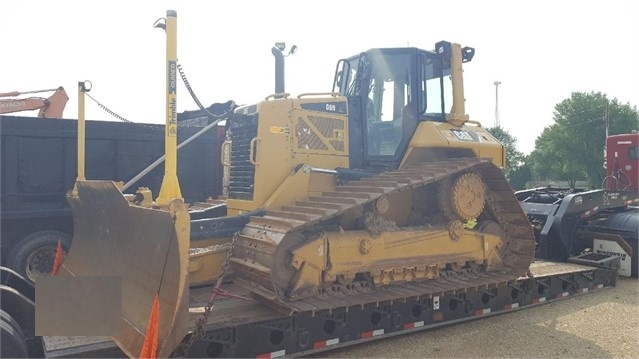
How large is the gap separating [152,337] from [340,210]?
2086 mm

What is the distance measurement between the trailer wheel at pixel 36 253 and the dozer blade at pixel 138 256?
1865mm

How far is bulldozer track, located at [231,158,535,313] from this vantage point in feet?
15.6

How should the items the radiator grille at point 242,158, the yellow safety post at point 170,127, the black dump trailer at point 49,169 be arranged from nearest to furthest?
the yellow safety post at point 170,127 < the radiator grille at point 242,158 < the black dump trailer at point 49,169

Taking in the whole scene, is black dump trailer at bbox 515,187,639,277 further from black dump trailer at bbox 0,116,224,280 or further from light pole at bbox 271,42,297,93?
black dump trailer at bbox 0,116,224,280

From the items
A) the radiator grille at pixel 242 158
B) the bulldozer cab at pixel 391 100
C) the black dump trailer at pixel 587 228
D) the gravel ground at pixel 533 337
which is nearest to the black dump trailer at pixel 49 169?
the radiator grille at pixel 242 158

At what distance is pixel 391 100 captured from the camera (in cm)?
655

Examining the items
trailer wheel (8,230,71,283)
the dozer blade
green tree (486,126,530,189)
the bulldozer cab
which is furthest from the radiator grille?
green tree (486,126,530,189)

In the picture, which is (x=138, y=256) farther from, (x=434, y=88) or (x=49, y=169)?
(x=434, y=88)

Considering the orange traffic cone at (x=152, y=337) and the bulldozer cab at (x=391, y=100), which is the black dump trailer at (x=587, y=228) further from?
the orange traffic cone at (x=152, y=337)

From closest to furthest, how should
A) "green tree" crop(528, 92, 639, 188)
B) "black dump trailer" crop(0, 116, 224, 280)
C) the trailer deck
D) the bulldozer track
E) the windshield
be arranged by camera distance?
the trailer deck
the bulldozer track
the windshield
"black dump trailer" crop(0, 116, 224, 280)
"green tree" crop(528, 92, 639, 188)

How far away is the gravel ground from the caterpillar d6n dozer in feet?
1.73

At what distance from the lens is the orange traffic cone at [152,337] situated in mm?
3817

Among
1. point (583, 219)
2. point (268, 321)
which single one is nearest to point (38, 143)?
point (268, 321)

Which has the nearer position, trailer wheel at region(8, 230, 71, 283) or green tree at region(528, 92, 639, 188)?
trailer wheel at region(8, 230, 71, 283)
